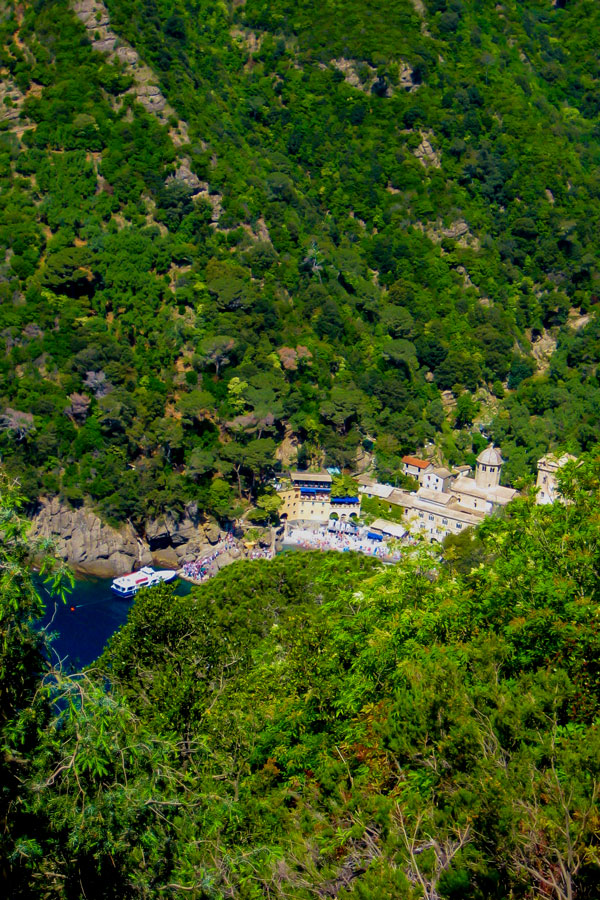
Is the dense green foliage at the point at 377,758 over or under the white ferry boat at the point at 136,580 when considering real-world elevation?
over

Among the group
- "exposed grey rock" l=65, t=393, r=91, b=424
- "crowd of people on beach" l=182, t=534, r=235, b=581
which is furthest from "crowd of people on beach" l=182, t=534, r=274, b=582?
"exposed grey rock" l=65, t=393, r=91, b=424

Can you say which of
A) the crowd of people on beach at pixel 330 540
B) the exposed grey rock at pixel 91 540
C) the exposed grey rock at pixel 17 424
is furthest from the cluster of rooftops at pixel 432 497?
the exposed grey rock at pixel 17 424

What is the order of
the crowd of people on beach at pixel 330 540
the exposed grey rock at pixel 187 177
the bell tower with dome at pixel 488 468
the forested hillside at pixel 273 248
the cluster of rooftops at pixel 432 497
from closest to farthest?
the crowd of people on beach at pixel 330 540 < the cluster of rooftops at pixel 432 497 < the bell tower with dome at pixel 488 468 < the forested hillside at pixel 273 248 < the exposed grey rock at pixel 187 177

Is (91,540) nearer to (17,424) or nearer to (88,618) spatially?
(88,618)

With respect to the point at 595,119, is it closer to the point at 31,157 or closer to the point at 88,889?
the point at 31,157

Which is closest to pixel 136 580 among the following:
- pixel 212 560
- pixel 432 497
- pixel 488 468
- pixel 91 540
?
pixel 212 560

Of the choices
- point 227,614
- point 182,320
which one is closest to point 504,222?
point 182,320

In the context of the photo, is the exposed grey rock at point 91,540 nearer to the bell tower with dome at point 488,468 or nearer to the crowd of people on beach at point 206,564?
the crowd of people on beach at point 206,564

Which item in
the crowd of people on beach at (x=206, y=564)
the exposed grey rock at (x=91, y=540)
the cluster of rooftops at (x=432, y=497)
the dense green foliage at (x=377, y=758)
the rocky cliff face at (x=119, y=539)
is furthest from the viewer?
the cluster of rooftops at (x=432, y=497)
